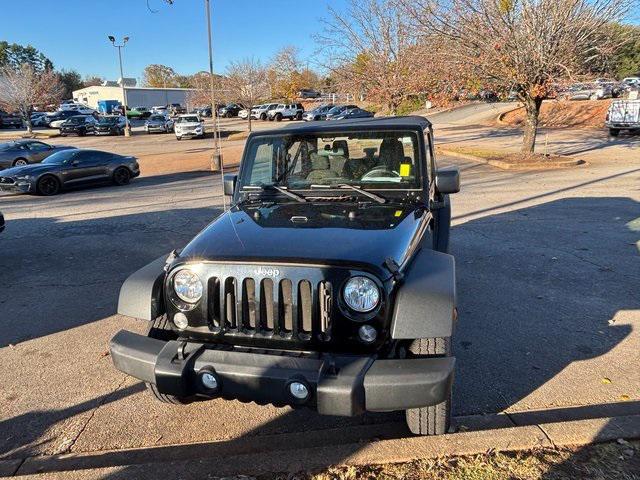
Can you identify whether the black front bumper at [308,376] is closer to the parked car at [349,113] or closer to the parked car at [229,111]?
the parked car at [349,113]

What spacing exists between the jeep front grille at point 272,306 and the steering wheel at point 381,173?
64.6 inches

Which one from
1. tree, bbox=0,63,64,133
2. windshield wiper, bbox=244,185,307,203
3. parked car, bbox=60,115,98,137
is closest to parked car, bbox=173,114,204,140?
parked car, bbox=60,115,98,137

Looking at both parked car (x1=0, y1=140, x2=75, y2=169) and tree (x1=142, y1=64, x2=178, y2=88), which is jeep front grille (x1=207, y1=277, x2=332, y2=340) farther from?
tree (x1=142, y1=64, x2=178, y2=88)

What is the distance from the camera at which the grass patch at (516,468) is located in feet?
8.41

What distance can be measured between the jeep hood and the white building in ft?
275

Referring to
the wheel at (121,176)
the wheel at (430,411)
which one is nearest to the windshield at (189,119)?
the wheel at (121,176)

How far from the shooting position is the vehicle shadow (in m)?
3.12

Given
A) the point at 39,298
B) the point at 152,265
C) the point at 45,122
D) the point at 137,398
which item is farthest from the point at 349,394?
the point at 45,122

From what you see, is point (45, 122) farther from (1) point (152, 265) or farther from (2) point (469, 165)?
(1) point (152, 265)

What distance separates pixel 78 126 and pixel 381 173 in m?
45.2

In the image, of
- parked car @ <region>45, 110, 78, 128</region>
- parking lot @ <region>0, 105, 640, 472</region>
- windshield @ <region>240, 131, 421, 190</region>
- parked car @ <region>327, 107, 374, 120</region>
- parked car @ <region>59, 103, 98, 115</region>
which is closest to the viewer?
parking lot @ <region>0, 105, 640, 472</region>

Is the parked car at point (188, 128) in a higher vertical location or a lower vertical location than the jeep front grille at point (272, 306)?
higher

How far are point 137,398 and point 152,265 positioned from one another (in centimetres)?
102

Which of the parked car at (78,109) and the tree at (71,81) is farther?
the tree at (71,81)
